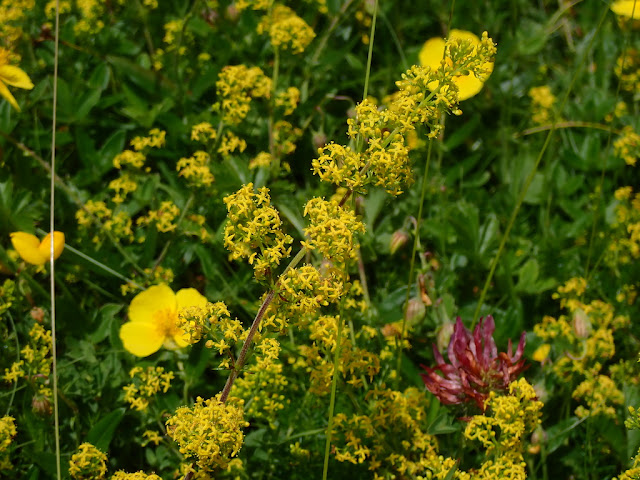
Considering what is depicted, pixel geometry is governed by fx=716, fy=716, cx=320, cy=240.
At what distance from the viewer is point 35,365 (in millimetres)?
1862

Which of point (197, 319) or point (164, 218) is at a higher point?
point (197, 319)

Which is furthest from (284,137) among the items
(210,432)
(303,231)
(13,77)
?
(210,432)

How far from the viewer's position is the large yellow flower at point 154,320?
1990mm

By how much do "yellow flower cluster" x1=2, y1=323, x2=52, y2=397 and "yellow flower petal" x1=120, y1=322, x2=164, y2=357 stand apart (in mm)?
208

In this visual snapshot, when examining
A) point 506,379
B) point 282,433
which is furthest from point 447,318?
point 282,433

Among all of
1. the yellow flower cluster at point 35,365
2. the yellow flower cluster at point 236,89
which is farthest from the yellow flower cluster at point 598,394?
the yellow flower cluster at point 35,365

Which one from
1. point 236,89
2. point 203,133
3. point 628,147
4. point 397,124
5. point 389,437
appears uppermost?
point 397,124

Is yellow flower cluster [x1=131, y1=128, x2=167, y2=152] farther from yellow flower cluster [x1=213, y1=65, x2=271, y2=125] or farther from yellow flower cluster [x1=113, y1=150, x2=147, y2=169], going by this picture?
yellow flower cluster [x1=213, y1=65, x2=271, y2=125]

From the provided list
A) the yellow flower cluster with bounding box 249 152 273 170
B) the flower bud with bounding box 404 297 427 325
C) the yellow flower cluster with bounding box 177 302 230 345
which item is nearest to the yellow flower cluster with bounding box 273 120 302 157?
the yellow flower cluster with bounding box 249 152 273 170

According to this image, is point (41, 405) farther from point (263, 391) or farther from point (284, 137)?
point (284, 137)

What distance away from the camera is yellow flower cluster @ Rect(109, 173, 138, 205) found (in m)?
2.34

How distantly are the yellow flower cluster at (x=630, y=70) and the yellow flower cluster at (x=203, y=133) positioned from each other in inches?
66.8

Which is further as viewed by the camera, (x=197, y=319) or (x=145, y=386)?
(x=145, y=386)

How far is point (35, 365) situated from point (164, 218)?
1.99 ft
